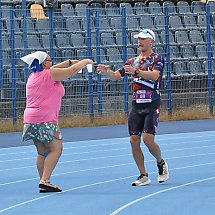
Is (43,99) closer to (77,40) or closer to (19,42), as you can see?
(19,42)

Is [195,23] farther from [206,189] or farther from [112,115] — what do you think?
[206,189]

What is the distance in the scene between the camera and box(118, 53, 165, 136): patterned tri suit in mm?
12508

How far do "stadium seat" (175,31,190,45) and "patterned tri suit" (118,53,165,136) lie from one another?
629 inches

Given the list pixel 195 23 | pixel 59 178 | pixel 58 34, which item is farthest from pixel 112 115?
pixel 59 178

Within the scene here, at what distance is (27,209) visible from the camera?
1021cm

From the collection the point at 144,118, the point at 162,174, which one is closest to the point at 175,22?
the point at 144,118

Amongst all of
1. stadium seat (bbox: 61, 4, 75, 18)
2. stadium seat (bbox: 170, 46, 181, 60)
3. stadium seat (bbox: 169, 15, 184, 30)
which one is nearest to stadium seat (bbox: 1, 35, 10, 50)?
stadium seat (bbox: 61, 4, 75, 18)

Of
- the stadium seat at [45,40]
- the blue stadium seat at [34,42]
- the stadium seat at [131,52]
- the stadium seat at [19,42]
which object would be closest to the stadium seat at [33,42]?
the blue stadium seat at [34,42]

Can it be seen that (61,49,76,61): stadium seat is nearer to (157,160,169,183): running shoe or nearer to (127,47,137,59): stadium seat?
(127,47,137,59): stadium seat

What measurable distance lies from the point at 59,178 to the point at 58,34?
42.2ft

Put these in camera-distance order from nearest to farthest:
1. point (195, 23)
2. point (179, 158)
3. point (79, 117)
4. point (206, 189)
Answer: point (206, 189), point (179, 158), point (79, 117), point (195, 23)

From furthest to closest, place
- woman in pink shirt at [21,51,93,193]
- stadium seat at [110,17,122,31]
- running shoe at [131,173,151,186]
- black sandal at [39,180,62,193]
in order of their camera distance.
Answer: stadium seat at [110,17,122,31], running shoe at [131,173,151,186], woman in pink shirt at [21,51,93,193], black sandal at [39,180,62,193]

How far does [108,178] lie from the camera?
43.5 ft

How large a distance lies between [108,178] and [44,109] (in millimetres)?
1823
